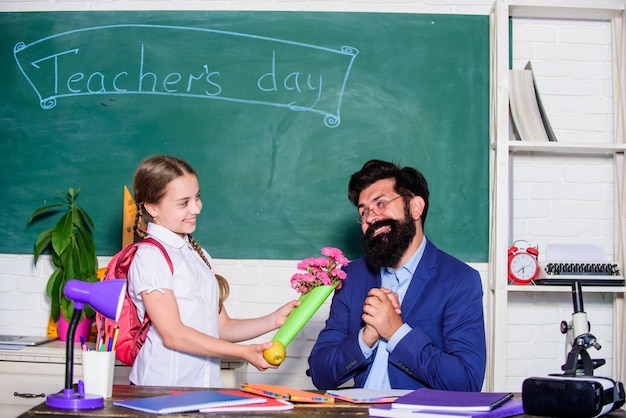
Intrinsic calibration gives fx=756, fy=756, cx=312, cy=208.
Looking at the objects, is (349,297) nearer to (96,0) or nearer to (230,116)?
(230,116)

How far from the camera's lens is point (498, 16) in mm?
3396

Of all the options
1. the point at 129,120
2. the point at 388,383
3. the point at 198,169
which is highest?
the point at 129,120

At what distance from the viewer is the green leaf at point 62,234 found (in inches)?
130

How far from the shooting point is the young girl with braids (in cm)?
221

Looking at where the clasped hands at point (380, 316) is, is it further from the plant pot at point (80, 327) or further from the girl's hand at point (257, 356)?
the plant pot at point (80, 327)

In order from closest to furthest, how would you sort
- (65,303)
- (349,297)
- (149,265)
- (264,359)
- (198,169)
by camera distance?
(264,359)
(149,265)
(349,297)
(65,303)
(198,169)

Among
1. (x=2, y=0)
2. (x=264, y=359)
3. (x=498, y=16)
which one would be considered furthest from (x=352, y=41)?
(x=264, y=359)

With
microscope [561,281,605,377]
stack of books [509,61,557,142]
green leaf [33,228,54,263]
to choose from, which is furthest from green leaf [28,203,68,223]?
microscope [561,281,605,377]

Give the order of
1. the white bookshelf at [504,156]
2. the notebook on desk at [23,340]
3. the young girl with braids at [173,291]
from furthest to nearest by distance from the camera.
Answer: the white bookshelf at [504,156], the notebook on desk at [23,340], the young girl with braids at [173,291]

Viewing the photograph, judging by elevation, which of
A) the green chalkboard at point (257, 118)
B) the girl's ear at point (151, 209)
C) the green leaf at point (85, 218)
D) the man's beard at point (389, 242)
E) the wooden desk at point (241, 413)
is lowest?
the wooden desk at point (241, 413)

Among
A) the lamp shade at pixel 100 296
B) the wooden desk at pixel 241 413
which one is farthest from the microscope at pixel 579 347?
the lamp shade at pixel 100 296

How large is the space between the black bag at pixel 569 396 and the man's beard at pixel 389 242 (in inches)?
36.0

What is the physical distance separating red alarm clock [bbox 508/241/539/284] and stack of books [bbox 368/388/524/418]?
5.18 feet

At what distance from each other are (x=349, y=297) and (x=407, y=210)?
1.19ft
